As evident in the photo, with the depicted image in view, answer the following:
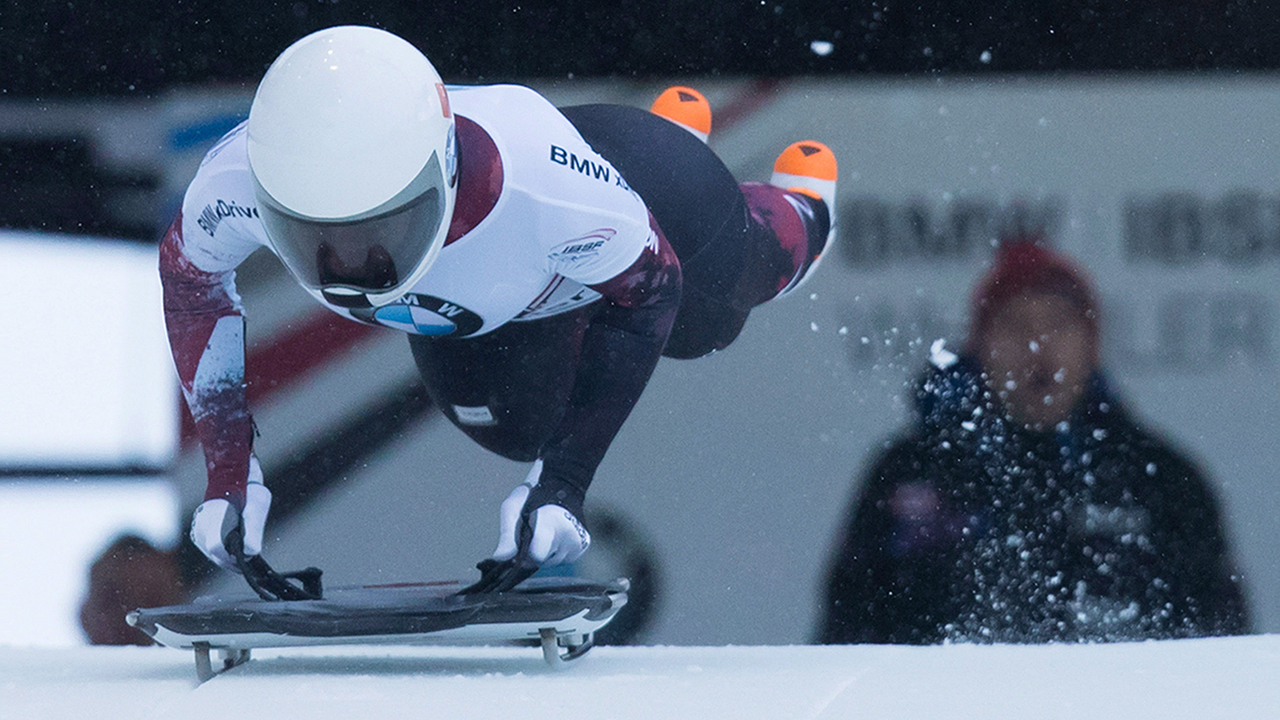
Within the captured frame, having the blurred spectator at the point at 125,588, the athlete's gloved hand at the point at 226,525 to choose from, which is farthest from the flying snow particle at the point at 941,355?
the blurred spectator at the point at 125,588

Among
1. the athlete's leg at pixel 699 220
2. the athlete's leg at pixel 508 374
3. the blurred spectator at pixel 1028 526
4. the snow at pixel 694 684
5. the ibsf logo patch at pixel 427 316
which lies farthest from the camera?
the blurred spectator at pixel 1028 526

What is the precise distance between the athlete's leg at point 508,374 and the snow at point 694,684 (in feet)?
1.73

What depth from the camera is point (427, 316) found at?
1854mm

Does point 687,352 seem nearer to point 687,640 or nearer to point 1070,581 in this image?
point 687,640

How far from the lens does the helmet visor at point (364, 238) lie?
1425 millimetres

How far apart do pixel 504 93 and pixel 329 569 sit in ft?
6.07

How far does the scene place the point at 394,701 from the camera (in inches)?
52.2

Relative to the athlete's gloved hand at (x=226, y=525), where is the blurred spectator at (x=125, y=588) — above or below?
below

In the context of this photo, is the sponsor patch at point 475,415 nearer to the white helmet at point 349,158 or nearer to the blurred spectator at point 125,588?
the white helmet at point 349,158

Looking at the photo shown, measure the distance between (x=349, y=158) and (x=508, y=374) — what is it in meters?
0.82

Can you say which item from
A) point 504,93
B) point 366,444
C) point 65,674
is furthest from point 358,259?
point 366,444

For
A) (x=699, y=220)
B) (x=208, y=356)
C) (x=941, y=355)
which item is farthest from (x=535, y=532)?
(x=941, y=355)

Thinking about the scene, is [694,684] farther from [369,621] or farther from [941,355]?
[941,355]

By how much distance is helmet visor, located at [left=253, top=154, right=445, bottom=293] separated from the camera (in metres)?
1.42
